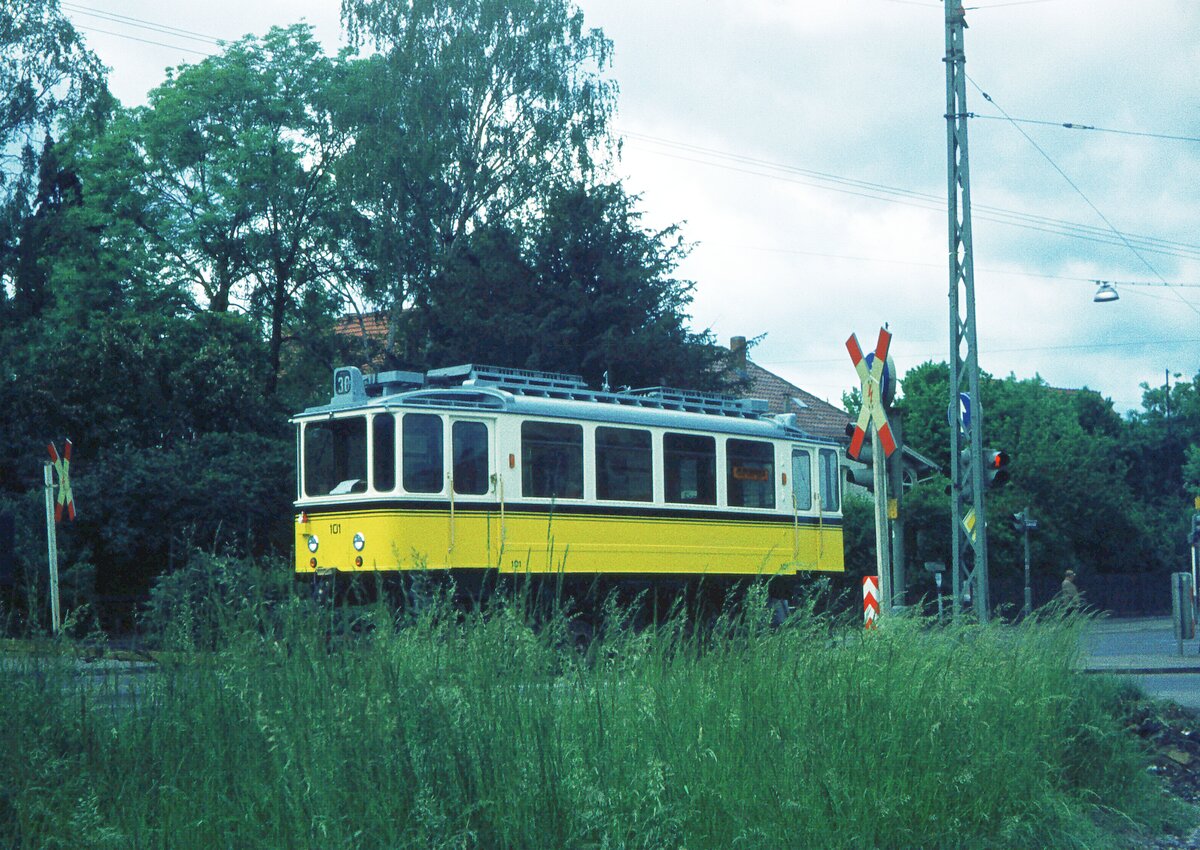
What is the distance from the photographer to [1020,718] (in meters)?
7.23

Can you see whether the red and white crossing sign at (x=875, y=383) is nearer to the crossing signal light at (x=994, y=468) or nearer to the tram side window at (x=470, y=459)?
the tram side window at (x=470, y=459)

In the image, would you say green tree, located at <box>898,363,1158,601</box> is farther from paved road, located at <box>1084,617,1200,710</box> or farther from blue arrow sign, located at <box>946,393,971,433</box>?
blue arrow sign, located at <box>946,393,971,433</box>

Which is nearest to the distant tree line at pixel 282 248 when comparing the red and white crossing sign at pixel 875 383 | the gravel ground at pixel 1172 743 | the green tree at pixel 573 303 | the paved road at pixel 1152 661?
the green tree at pixel 573 303

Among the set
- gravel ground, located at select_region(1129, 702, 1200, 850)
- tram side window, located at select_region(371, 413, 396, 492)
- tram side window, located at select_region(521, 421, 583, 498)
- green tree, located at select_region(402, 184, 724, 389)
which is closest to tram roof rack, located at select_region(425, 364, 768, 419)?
tram side window, located at select_region(521, 421, 583, 498)

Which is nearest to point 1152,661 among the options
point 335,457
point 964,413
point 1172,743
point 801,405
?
point 964,413

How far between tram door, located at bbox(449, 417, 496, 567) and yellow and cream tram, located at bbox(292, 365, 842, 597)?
0.02 meters

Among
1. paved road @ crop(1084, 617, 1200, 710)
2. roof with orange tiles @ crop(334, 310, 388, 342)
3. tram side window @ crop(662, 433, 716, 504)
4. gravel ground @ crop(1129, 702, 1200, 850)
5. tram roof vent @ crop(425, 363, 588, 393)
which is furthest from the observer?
roof with orange tiles @ crop(334, 310, 388, 342)

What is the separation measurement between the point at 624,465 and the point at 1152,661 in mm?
9819

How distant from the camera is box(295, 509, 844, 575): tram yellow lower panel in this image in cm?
1652

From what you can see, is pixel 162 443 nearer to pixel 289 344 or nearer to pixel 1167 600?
pixel 289 344

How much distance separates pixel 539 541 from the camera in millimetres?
17438

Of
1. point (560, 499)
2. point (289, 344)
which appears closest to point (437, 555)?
point (560, 499)

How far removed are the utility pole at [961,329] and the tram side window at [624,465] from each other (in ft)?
15.8

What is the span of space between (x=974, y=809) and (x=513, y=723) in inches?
88.2
